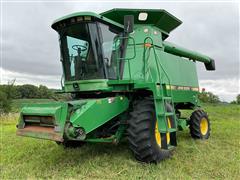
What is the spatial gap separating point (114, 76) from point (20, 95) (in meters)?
27.3

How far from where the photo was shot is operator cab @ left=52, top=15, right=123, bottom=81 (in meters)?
5.17

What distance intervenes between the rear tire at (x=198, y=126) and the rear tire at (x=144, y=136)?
2.87 m

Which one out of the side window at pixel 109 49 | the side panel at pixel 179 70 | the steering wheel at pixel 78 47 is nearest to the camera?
the side window at pixel 109 49

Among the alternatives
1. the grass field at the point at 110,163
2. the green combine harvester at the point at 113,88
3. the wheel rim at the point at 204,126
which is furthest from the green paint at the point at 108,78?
the wheel rim at the point at 204,126

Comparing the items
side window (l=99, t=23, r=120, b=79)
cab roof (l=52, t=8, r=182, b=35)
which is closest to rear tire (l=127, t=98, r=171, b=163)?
side window (l=99, t=23, r=120, b=79)

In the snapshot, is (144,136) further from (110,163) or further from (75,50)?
(75,50)

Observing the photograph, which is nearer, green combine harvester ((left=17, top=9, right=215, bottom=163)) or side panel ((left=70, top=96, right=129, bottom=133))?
side panel ((left=70, top=96, right=129, bottom=133))

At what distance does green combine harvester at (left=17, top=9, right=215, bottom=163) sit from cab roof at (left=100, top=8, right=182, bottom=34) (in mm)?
22

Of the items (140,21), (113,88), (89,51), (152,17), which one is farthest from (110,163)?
(152,17)

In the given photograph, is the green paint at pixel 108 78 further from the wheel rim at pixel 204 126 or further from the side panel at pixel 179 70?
the wheel rim at pixel 204 126

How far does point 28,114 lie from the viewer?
15.5 feet

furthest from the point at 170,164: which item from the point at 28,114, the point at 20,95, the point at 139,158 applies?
the point at 20,95

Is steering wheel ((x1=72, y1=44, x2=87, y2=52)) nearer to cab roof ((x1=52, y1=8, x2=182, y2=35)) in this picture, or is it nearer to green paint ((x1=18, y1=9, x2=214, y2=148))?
green paint ((x1=18, y1=9, x2=214, y2=148))

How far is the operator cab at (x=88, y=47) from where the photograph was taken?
5.17 meters
